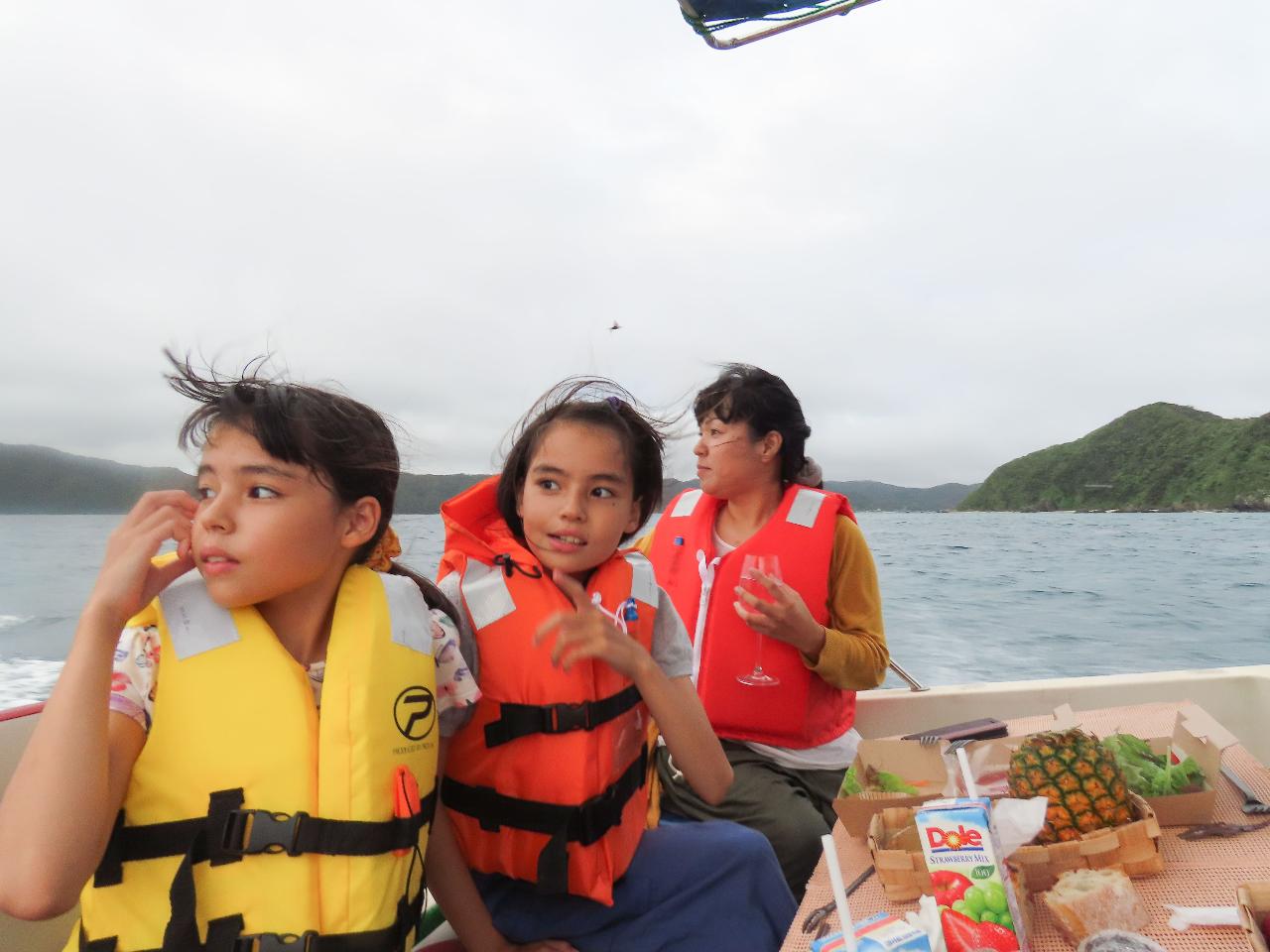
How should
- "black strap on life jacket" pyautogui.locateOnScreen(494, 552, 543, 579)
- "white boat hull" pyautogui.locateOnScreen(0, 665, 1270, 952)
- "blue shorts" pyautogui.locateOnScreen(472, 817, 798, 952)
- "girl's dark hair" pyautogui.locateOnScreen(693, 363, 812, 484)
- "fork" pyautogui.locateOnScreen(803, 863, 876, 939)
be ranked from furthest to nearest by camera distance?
1. "white boat hull" pyautogui.locateOnScreen(0, 665, 1270, 952)
2. "girl's dark hair" pyautogui.locateOnScreen(693, 363, 812, 484)
3. "black strap on life jacket" pyautogui.locateOnScreen(494, 552, 543, 579)
4. "blue shorts" pyautogui.locateOnScreen(472, 817, 798, 952)
5. "fork" pyautogui.locateOnScreen(803, 863, 876, 939)

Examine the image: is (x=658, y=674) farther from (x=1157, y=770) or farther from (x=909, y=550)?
(x=909, y=550)

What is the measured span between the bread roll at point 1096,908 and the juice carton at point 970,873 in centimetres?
9

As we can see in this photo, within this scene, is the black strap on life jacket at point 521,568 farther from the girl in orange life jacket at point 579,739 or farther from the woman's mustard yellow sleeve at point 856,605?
the woman's mustard yellow sleeve at point 856,605

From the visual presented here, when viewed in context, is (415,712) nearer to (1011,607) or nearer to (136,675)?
(136,675)

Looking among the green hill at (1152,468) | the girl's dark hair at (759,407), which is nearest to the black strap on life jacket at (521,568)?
the girl's dark hair at (759,407)

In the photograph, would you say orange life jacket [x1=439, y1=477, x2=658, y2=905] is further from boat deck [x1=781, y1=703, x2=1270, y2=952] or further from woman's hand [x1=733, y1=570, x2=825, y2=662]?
woman's hand [x1=733, y1=570, x2=825, y2=662]

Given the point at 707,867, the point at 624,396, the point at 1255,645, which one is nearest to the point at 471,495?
the point at 624,396

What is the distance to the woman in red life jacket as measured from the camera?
2438mm

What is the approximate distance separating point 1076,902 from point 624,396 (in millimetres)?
1332

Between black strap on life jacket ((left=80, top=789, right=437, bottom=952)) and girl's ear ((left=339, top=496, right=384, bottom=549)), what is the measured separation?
0.45m

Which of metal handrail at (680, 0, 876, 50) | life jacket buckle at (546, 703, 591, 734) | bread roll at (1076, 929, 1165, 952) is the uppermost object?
metal handrail at (680, 0, 876, 50)

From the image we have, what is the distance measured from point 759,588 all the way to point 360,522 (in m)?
1.54

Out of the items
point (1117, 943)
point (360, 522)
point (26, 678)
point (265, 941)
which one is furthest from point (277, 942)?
point (26, 678)

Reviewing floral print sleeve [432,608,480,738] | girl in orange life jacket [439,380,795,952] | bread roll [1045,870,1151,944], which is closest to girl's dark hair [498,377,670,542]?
girl in orange life jacket [439,380,795,952]
